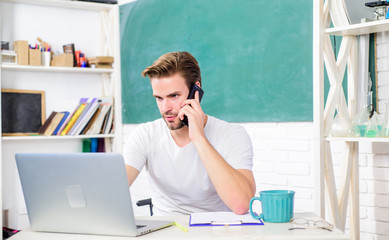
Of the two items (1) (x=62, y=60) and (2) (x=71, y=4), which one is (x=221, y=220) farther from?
(2) (x=71, y=4)

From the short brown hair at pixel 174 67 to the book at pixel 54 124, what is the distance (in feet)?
6.49

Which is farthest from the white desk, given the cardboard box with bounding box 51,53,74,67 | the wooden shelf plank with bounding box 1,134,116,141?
the cardboard box with bounding box 51,53,74,67

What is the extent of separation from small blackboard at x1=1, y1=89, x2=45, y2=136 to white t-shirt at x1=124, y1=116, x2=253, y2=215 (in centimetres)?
199

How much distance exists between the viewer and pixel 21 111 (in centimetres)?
392

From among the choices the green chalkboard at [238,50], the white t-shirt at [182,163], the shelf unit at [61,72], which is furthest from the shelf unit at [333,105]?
the shelf unit at [61,72]

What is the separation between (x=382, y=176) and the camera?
7.91ft

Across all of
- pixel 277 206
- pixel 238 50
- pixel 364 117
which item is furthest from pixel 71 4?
pixel 277 206

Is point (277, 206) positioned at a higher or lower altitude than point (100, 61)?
lower

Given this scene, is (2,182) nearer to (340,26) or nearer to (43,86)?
(43,86)

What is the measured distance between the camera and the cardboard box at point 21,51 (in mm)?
3822

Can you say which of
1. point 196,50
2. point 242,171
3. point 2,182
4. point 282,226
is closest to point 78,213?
point 282,226

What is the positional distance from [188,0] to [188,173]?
5.93 feet

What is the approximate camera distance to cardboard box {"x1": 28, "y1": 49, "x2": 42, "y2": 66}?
388cm

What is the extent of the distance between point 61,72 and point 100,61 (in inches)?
14.1
